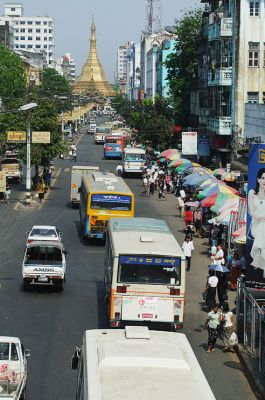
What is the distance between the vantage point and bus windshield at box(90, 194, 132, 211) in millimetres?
38375

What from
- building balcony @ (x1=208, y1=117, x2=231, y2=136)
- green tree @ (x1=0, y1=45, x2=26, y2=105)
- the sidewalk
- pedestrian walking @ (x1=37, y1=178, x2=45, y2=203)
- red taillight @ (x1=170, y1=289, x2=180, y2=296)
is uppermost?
green tree @ (x1=0, y1=45, x2=26, y2=105)

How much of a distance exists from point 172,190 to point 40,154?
9822mm

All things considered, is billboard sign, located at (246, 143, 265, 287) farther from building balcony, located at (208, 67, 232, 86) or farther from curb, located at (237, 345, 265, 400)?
building balcony, located at (208, 67, 232, 86)

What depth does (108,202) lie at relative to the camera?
3841 cm

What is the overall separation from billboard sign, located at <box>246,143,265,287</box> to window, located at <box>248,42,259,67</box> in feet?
133

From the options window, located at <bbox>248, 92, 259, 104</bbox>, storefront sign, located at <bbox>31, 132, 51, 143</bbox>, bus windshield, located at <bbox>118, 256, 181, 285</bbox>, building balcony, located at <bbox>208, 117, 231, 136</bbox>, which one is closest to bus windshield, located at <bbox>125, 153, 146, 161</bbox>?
building balcony, located at <bbox>208, 117, 231, 136</bbox>

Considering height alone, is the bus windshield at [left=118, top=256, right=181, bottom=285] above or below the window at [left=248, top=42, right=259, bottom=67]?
below

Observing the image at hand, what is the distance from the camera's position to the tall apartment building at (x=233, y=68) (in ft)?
208

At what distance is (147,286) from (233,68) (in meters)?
44.3

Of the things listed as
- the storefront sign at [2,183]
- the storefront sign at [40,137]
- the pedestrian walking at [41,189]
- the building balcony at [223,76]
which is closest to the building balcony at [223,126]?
the building balcony at [223,76]

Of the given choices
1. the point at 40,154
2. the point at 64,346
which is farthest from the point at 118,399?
the point at 40,154

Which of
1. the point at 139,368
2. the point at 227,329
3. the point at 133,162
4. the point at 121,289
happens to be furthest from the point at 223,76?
the point at 139,368

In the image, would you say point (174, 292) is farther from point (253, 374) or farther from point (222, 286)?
point (222, 286)

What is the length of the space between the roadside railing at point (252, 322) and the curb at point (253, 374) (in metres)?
0.13
